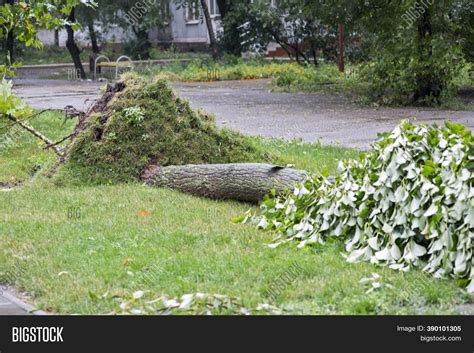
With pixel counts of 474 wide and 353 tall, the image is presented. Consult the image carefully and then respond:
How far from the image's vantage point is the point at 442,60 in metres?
18.5

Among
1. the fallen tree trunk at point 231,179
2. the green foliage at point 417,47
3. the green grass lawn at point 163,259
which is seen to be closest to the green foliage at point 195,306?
the green grass lawn at point 163,259

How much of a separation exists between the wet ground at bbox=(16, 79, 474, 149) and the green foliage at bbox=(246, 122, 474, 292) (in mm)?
5080

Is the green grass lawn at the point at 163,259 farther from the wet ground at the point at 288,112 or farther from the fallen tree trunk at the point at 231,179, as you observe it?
the wet ground at the point at 288,112

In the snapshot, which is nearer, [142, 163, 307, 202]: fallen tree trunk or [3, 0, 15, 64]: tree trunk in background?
[142, 163, 307, 202]: fallen tree trunk

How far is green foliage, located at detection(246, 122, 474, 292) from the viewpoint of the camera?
21.0 feet

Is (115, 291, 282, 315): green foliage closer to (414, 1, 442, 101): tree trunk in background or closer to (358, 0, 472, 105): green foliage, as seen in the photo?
(358, 0, 472, 105): green foliage

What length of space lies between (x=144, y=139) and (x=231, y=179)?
1.81 m

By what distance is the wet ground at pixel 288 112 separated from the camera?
15.4 m

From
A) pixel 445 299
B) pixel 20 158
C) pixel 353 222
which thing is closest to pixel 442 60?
pixel 20 158

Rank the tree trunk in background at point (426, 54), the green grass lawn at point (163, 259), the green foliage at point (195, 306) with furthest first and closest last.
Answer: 1. the tree trunk in background at point (426, 54)
2. the green grass lawn at point (163, 259)
3. the green foliage at point (195, 306)

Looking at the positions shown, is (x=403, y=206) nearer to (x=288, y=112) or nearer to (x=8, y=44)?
(x=288, y=112)

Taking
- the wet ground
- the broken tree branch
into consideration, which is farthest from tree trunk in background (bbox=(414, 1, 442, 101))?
the broken tree branch

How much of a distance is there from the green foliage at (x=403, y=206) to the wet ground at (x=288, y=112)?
508cm

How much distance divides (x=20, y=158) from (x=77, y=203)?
3912 millimetres
